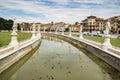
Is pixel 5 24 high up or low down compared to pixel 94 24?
down

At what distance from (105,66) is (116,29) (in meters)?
106

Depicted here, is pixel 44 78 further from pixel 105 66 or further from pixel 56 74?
pixel 105 66

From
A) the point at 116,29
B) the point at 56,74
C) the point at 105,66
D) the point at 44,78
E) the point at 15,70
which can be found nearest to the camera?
the point at 44,78

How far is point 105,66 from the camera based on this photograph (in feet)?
59.2

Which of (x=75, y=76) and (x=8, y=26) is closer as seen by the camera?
(x=75, y=76)

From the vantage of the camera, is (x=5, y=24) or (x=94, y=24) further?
(x=94, y=24)

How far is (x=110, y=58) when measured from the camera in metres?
17.7

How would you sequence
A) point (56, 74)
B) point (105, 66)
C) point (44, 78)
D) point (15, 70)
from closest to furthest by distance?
point (44, 78)
point (56, 74)
point (15, 70)
point (105, 66)

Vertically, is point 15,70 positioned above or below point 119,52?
below

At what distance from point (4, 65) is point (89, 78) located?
6.71 metres

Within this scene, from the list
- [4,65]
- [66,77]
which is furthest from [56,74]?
[4,65]

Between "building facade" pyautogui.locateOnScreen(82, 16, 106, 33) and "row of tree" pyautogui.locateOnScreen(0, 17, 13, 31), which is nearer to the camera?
"row of tree" pyautogui.locateOnScreen(0, 17, 13, 31)

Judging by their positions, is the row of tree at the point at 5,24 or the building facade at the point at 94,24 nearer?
the row of tree at the point at 5,24

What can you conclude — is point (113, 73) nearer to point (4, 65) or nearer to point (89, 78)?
point (89, 78)
